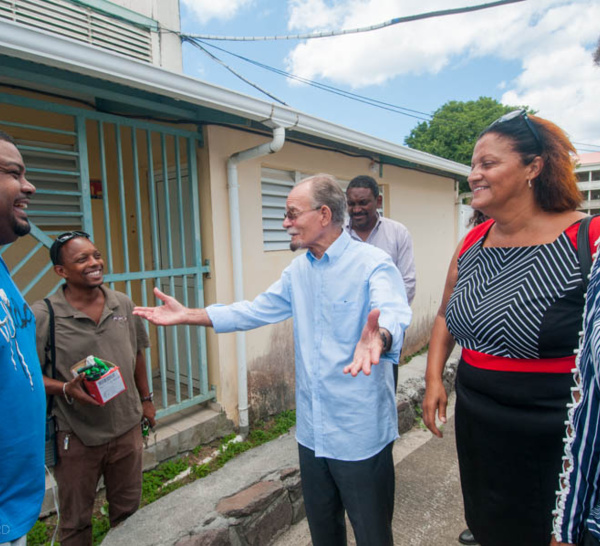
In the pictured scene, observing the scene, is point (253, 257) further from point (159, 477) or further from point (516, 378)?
point (516, 378)

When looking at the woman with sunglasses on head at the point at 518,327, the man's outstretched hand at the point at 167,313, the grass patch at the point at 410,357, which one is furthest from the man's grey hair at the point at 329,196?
the grass patch at the point at 410,357

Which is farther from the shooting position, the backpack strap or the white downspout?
the white downspout

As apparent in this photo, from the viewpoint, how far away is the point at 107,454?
231 centimetres

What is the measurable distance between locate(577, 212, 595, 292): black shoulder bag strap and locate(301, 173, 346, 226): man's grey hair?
966 millimetres

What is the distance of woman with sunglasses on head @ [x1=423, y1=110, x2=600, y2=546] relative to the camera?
1453 millimetres

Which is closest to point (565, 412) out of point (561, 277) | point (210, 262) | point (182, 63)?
point (561, 277)

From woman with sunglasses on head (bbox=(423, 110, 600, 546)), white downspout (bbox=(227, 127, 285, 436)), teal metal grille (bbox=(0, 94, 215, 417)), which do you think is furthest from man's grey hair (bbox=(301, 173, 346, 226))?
teal metal grille (bbox=(0, 94, 215, 417))

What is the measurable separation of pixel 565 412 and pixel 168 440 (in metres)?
3.00

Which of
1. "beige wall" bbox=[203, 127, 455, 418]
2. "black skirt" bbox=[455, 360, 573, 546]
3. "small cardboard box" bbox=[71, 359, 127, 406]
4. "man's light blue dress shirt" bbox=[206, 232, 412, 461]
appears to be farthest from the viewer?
"beige wall" bbox=[203, 127, 455, 418]

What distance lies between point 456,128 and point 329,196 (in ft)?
74.7

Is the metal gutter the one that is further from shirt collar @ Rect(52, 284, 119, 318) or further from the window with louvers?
the window with louvers

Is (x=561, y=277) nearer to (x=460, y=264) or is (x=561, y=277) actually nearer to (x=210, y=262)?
(x=460, y=264)

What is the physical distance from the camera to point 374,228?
10.8 ft

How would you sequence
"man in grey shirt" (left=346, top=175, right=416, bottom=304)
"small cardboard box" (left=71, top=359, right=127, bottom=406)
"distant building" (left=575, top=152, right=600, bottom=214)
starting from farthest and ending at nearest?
"distant building" (left=575, top=152, right=600, bottom=214)
"man in grey shirt" (left=346, top=175, right=416, bottom=304)
"small cardboard box" (left=71, top=359, right=127, bottom=406)
